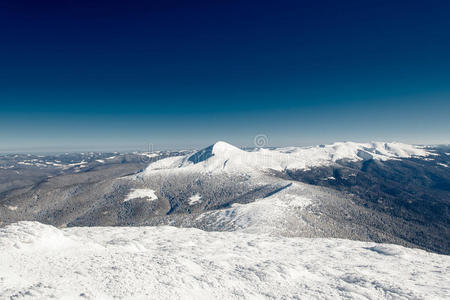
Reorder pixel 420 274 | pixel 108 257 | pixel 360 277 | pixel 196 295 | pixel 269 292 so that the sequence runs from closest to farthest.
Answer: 1. pixel 196 295
2. pixel 269 292
3. pixel 108 257
4. pixel 360 277
5. pixel 420 274

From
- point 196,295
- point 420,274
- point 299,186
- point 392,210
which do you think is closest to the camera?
point 196,295

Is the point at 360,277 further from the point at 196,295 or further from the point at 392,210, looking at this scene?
the point at 392,210

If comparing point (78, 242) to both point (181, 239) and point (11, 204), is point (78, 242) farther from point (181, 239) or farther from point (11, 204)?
point (11, 204)

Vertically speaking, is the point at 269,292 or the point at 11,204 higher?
the point at 269,292

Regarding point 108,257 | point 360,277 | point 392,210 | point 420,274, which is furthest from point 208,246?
point 392,210

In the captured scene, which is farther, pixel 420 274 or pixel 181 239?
pixel 181 239

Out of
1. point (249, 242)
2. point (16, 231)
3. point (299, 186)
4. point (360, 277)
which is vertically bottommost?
point (299, 186)
